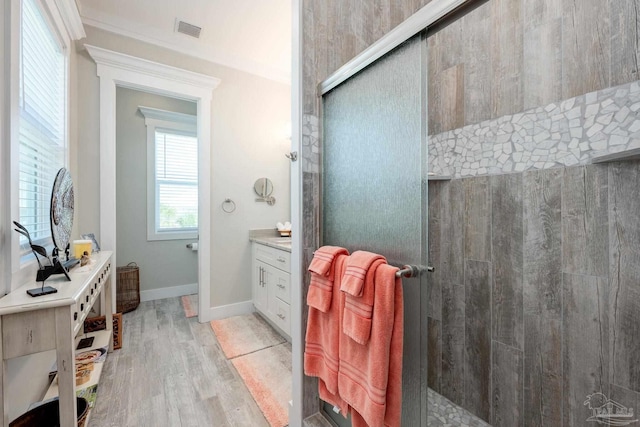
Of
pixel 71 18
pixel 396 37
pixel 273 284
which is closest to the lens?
pixel 396 37

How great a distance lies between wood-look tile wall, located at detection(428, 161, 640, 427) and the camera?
41.6 inches

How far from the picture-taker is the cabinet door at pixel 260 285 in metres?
2.68

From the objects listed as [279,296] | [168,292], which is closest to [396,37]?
[279,296]

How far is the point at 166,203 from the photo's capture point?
3664 mm

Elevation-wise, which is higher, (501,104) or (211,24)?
(211,24)

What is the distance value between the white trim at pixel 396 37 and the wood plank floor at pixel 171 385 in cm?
183

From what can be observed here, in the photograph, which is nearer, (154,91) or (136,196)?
(154,91)

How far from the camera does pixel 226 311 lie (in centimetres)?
291

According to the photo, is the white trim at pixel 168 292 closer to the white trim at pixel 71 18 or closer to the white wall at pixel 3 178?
the white wall at pixel 3 178

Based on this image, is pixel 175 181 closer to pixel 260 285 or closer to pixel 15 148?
pixel 260 285

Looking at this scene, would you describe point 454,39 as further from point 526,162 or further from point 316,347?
point 316,347

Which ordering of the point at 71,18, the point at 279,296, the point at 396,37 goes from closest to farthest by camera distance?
the point at 396,37 → the point at 71,18 → the point at 279,296

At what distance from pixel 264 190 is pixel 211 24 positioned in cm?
163

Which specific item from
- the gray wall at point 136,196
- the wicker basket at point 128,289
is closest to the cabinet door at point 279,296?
the wicker basket at point 128,289
